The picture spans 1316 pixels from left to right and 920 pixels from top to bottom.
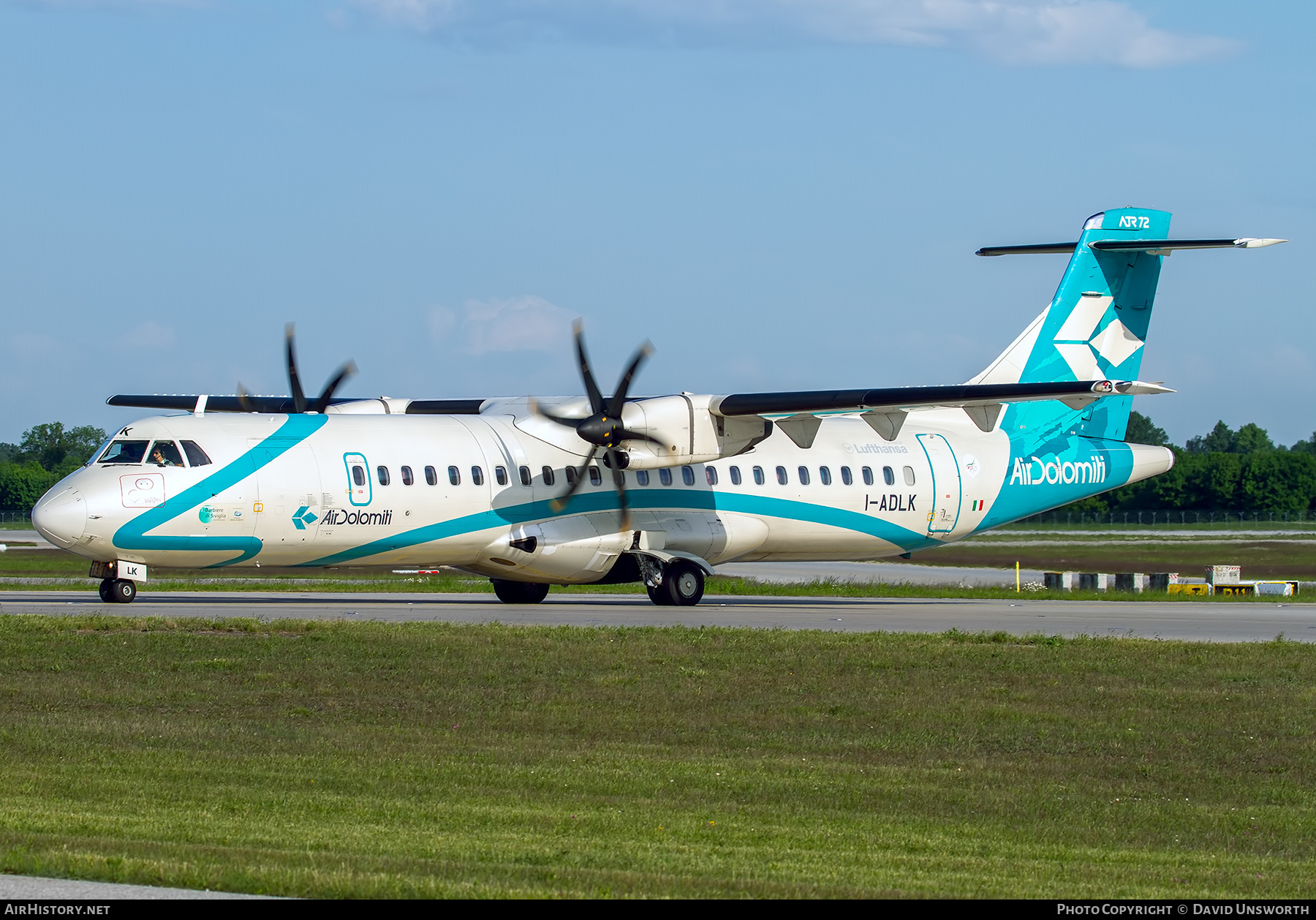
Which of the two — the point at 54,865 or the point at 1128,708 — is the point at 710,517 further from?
the point at 54,865

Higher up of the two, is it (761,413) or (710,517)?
(761,413)

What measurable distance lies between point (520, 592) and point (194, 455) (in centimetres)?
744

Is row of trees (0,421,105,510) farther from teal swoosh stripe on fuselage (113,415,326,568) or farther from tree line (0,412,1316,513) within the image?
teal swoosh stripe on fuselage (113,415,326,568)

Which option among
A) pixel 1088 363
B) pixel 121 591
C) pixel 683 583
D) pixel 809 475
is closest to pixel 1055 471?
pixel 1088 363

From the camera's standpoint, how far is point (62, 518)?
23578mm

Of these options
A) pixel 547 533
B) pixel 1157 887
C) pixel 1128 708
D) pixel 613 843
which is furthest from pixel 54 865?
pixel 547 533

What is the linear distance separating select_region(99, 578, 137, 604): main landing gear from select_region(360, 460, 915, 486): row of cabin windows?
2600mm

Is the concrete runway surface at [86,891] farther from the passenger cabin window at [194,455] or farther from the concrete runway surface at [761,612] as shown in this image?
the passenger cabin window at [194,455]

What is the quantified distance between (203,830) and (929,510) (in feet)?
78.3

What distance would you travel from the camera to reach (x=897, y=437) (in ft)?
103


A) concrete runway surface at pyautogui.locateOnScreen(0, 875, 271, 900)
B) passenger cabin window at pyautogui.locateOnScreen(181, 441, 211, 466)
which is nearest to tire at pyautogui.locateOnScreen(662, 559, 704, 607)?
passenger cabin window at pyautogui.locateOnScreen(181, 441, 211, 466)

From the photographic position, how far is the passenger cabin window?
24.7 m

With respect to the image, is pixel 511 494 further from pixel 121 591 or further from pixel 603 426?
pixel 121 591

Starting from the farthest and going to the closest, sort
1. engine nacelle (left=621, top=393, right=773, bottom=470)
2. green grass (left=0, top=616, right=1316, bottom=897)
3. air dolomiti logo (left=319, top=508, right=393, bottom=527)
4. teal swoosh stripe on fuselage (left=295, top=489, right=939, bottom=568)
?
engine nacelle (left=621, top=393, right=773, bottom=470)
teal swoosh stripe on fuselage (left=295, top=489, right=939, bottom=568)
air dolomiti logo (left=319, top=508, right=393, bottom=527)
green grass (left=0, top=616, right=1316, bottom=897)
